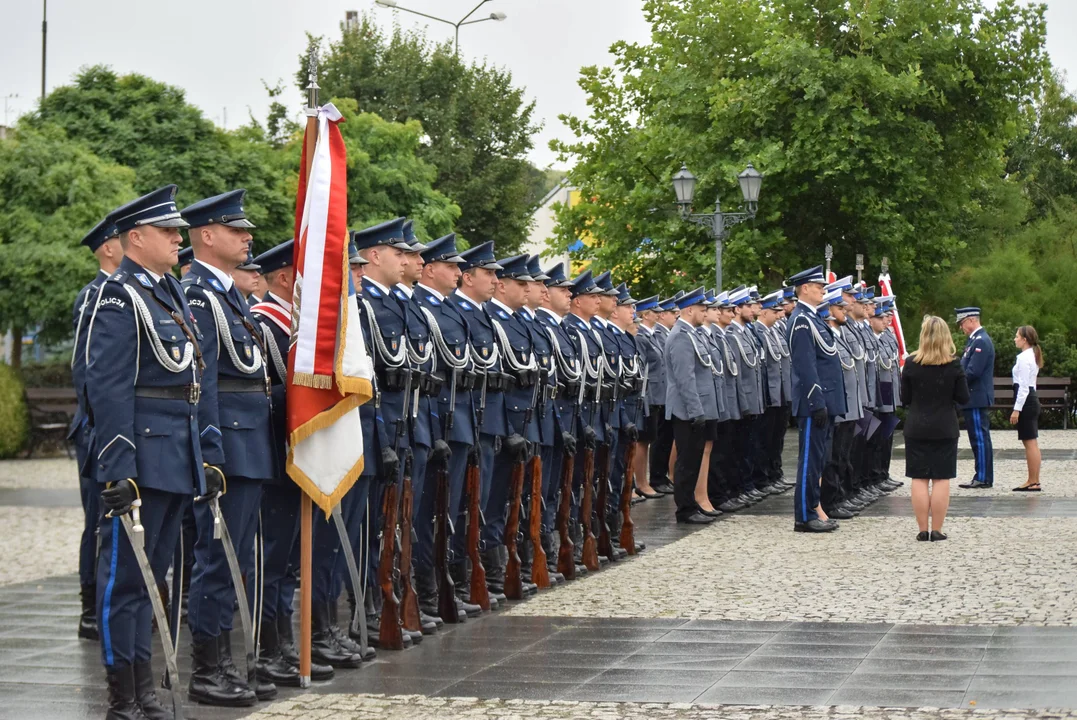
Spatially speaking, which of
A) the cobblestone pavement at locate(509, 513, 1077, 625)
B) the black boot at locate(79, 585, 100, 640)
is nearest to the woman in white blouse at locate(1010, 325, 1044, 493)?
the cobblestone pavement at locate(509, 513, 1077, 625)

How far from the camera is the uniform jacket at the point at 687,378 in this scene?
49.3ft

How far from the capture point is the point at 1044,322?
121 feet

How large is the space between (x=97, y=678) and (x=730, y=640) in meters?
3.34

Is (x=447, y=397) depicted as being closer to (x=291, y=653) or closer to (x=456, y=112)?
(x=291, y=653)

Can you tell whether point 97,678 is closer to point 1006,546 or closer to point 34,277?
point 1006,546

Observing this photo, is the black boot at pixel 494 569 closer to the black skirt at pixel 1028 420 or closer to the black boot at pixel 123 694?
the black boot at pixel 123 694

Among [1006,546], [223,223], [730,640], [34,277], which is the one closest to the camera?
[223,223]

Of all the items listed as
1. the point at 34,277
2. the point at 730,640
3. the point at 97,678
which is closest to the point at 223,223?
the point at 97,678

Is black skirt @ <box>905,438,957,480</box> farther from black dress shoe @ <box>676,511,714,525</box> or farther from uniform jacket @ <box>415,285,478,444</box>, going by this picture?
uniform jacket @ <box>415,285,478,444</box>

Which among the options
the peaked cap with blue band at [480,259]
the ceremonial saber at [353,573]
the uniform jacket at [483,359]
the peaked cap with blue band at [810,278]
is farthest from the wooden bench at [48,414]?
the ceremonial saber at [353,573]

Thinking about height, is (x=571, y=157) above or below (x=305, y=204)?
above

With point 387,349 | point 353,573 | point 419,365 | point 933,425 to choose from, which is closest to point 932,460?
point 933,425

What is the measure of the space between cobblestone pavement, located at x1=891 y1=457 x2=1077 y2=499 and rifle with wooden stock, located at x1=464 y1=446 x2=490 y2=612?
9.77 meters

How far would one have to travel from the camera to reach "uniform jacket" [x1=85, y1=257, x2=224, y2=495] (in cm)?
644
